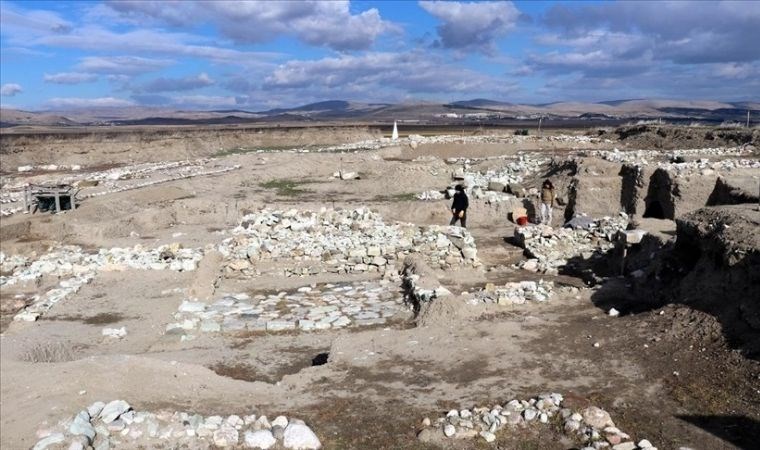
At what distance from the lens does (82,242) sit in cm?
1523

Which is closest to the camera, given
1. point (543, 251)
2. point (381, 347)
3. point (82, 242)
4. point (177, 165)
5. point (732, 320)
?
point (732, 320)

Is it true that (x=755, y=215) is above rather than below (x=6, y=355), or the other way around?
above

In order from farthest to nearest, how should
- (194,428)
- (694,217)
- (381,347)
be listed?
(694,217) → (381,347) → (194,428)

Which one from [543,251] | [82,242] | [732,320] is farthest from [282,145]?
[732,320]

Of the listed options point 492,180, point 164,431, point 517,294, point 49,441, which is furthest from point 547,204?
point 49,441

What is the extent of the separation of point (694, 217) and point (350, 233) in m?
6.90

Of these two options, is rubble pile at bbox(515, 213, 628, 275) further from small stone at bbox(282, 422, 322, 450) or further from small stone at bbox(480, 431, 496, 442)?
small stone at bbox(282, 422, 322, 450)

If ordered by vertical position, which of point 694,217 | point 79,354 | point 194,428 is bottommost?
point 79,354

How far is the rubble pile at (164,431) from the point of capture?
4.81 meters

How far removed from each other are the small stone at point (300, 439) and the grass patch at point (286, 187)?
1579 cm

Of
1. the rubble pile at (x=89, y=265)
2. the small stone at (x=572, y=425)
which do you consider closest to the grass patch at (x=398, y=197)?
the rubble pile at (x=89, y=265)

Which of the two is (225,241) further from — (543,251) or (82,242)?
(543,251)

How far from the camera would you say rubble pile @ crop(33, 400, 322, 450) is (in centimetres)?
481

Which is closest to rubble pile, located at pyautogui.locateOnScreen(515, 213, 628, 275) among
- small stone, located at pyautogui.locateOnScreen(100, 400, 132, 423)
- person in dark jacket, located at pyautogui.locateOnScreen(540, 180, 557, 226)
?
person in dark jacket, located at pyautogui.locateOnScreen(540, 180, 557, 226)
